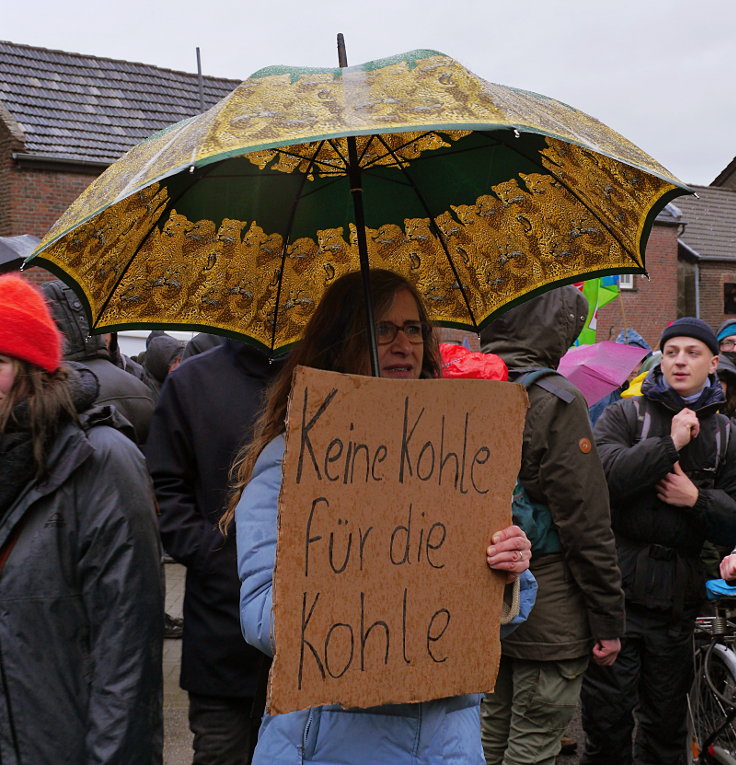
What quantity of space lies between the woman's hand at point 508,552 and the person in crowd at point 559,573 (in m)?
1.42

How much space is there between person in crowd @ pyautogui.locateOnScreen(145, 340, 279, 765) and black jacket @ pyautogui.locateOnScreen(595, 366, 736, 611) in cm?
169

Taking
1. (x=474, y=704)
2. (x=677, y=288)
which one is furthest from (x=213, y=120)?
(x=677, y=288)

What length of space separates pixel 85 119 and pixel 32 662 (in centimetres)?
1895

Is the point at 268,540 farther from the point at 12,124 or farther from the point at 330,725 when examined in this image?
the point at 12,124

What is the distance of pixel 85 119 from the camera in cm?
1945

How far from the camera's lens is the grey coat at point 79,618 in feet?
7.10

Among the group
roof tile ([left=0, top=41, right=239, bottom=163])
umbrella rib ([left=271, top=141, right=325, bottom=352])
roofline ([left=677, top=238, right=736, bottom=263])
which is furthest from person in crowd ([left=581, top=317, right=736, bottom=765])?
roofline ([left=677, top=238, right=736, bottom=263])

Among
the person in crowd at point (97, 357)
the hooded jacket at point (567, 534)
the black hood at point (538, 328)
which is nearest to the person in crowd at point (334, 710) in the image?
the hooded jacket at point (567, 534)

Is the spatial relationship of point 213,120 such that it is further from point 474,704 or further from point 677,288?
point 677,288

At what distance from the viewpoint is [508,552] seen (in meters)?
1.79

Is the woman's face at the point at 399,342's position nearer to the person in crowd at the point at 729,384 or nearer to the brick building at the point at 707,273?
the person in crowd at the point at 729,384

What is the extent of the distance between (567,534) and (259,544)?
1.69 meters

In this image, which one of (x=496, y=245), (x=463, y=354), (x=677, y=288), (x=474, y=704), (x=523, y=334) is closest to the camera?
(x=474, y=704)

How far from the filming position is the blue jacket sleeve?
1.74m
